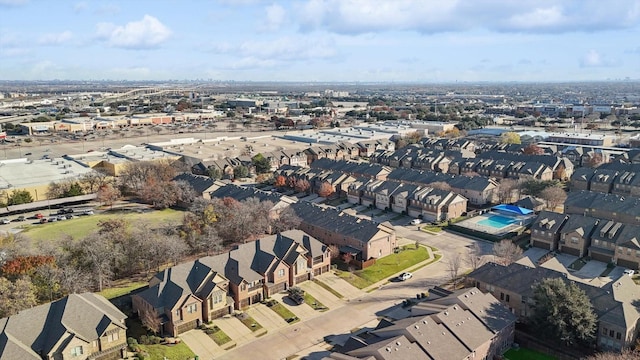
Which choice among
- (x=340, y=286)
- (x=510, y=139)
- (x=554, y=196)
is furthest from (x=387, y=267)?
(x=510, y=139)

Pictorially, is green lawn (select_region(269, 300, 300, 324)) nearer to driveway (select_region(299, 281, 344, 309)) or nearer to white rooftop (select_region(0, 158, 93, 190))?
driveway (select_region(299, 281, 344, 309))

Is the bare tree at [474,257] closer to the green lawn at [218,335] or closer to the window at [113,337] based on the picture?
the green lawn at [218,335]

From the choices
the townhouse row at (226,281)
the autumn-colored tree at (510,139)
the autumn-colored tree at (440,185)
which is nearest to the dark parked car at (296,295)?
the townhouse row at (226,281)

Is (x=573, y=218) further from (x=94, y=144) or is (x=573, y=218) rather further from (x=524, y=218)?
(x=94, y=144)

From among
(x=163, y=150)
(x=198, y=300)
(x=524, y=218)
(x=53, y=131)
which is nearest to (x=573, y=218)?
(x=524, y=218)

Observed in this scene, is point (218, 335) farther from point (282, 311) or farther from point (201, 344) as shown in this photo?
point (282, 311)

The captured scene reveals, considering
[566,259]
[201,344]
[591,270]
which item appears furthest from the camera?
[566,259]
